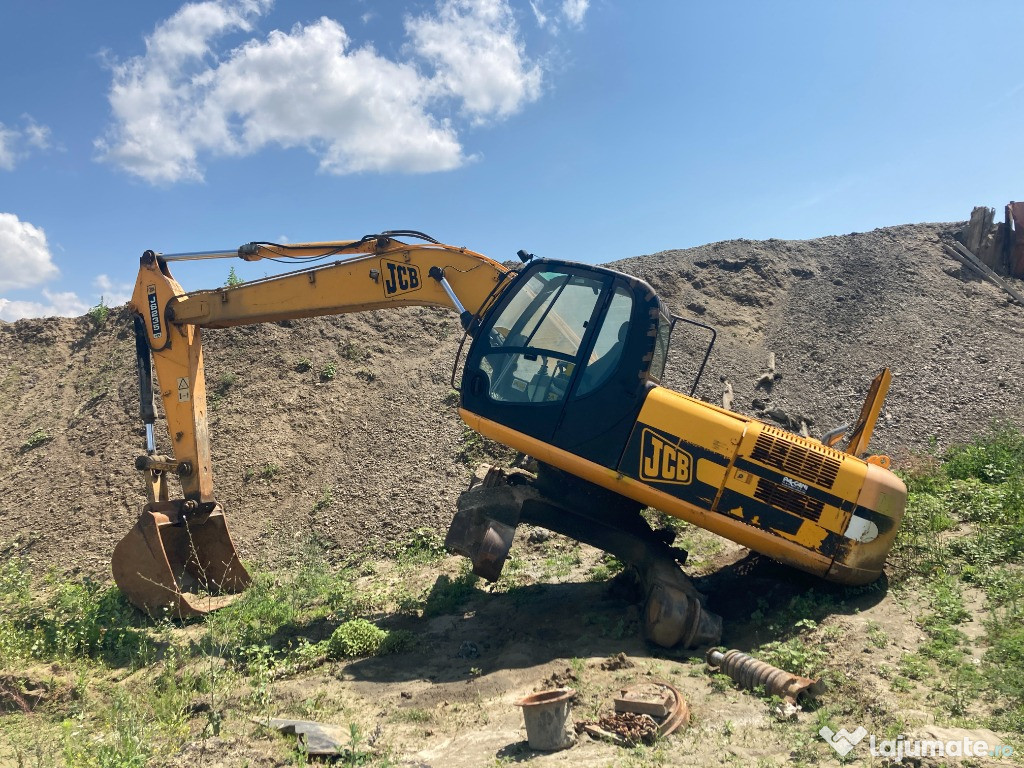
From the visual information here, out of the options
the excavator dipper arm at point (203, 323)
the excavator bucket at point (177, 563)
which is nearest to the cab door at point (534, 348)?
the excavator dipper arm at point (203, 323)

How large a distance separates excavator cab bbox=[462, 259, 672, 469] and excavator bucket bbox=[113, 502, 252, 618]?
3.19 m

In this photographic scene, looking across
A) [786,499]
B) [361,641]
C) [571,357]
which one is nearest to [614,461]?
[571,357]

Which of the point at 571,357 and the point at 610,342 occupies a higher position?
the point at 610,342

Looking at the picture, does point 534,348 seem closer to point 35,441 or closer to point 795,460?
point 795,460

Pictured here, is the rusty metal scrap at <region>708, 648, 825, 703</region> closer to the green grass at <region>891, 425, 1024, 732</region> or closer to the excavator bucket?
the green grass at <region>891, 425, 1024, 732</region>

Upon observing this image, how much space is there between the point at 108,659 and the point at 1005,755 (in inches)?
260

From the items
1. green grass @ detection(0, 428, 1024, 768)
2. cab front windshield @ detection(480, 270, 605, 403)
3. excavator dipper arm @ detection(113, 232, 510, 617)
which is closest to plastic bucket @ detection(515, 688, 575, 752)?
green grass @ detection(0, 428, 1024, 768)

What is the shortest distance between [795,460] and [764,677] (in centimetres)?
197

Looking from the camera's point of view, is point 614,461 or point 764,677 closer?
point 764,677

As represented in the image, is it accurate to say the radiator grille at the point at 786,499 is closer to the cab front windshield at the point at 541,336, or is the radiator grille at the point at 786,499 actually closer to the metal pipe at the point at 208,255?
the cab front windshield at the point at 541,336

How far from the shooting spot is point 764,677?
4.89 metres

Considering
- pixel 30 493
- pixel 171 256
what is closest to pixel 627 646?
pixel 171 256

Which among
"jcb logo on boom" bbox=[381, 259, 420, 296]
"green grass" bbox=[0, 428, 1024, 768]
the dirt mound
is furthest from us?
the dirt mound

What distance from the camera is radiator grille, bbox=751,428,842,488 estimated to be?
6137 mm
